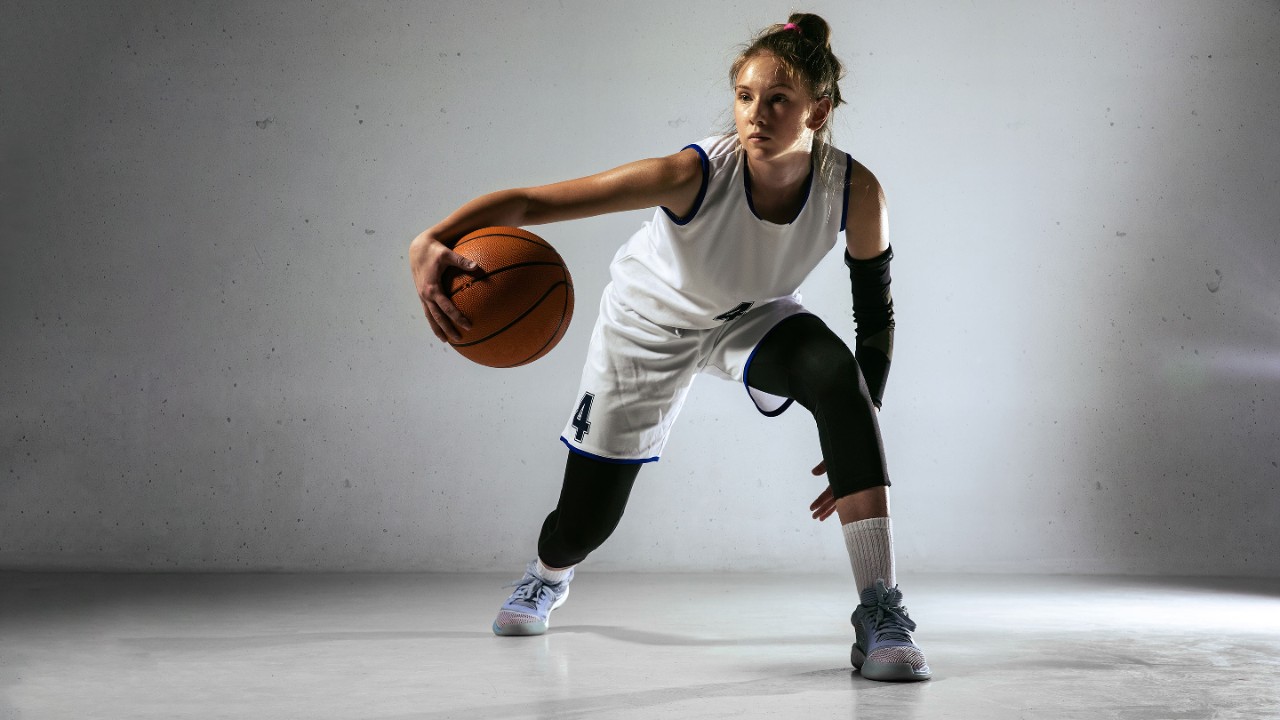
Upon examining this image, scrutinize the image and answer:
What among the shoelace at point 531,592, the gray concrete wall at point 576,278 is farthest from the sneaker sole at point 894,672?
the gray concrete wall at point 576,278

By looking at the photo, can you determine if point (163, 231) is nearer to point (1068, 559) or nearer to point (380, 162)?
point (380, 162)

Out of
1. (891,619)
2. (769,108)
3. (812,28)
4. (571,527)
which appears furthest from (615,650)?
(812,28)

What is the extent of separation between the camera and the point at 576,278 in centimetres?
393

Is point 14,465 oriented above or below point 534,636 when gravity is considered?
above

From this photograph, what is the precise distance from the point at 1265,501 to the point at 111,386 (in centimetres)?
431

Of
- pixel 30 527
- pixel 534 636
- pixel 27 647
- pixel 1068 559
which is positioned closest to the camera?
pixel 27 647

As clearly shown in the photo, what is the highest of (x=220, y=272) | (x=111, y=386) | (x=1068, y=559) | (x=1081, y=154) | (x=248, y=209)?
(x=1081, y=154)

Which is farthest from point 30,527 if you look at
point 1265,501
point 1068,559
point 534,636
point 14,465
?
point 1265,501

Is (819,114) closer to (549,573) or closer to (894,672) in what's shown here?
(894,672)

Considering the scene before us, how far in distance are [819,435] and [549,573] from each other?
2.87 feet

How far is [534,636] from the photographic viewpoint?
2.59 m

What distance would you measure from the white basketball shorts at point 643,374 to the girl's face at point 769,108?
413 mm

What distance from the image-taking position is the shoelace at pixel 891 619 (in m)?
2.01

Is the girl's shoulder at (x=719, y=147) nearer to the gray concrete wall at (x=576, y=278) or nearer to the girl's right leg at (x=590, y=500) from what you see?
the girl's right leg at (x=590, y=500)
